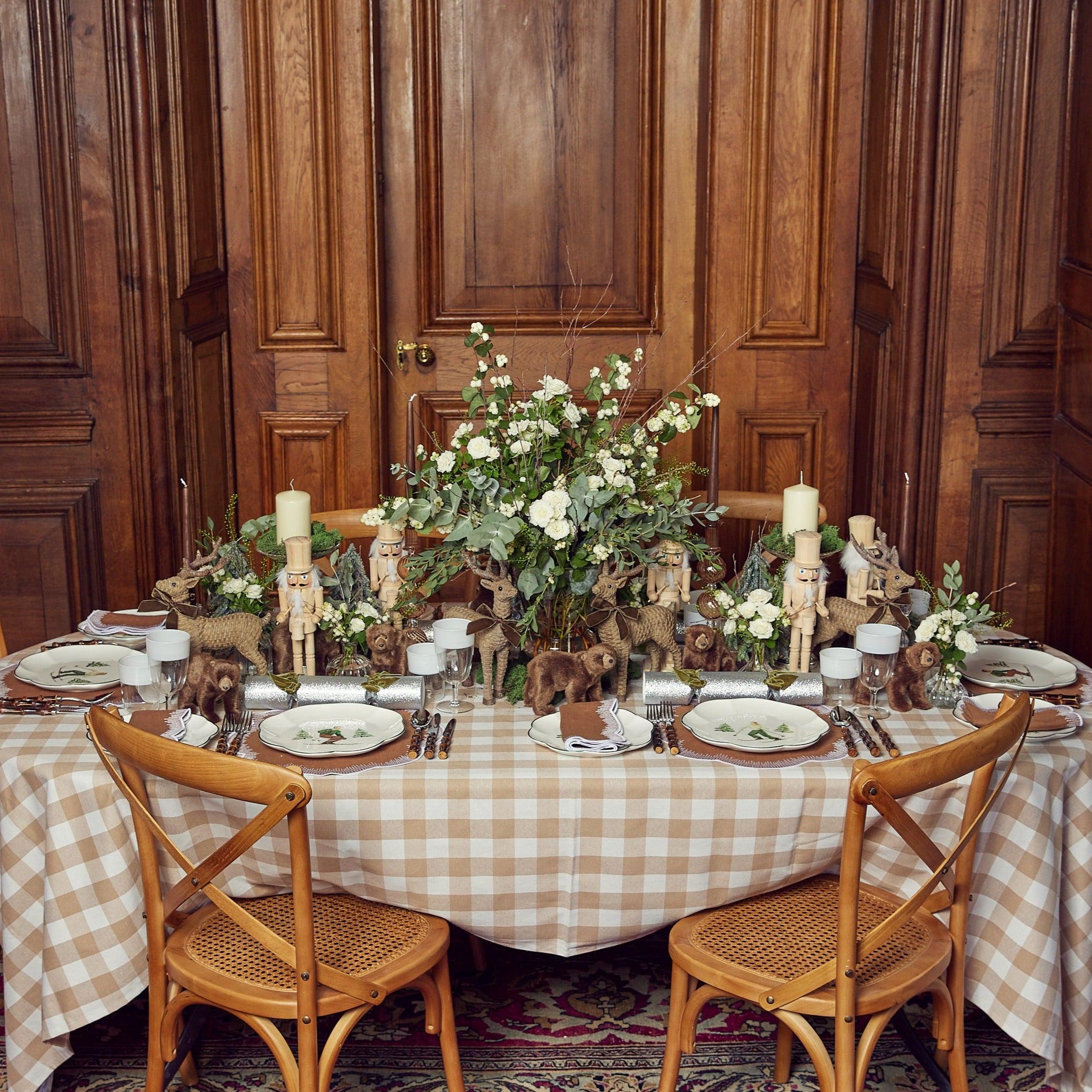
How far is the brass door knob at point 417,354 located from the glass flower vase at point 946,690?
88.0 inches

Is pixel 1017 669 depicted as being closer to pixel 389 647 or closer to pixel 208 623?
pixel 389 647

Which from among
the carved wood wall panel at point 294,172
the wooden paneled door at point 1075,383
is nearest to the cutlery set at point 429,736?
the wooden paneled door at point 1075,383

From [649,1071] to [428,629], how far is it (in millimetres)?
879

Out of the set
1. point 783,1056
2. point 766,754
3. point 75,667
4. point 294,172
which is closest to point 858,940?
point 766,754

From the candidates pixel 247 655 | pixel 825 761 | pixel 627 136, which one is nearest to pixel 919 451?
pixel 627 136

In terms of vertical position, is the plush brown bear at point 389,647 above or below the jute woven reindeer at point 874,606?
below

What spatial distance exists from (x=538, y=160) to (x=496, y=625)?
2176 millimetres

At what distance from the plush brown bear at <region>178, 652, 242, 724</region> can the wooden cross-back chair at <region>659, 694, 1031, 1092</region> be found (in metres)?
0.81

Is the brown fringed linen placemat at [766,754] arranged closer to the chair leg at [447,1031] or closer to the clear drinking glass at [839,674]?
the clear drinking glass at [839,674]

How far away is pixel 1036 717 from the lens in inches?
84.3

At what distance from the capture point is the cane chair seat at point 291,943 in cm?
185

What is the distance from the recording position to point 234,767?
1667 mm

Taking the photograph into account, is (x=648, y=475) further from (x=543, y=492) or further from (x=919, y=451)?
(x=919, y=451)

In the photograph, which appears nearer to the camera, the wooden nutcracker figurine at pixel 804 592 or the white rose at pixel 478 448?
the white rose at pixel 478 448
